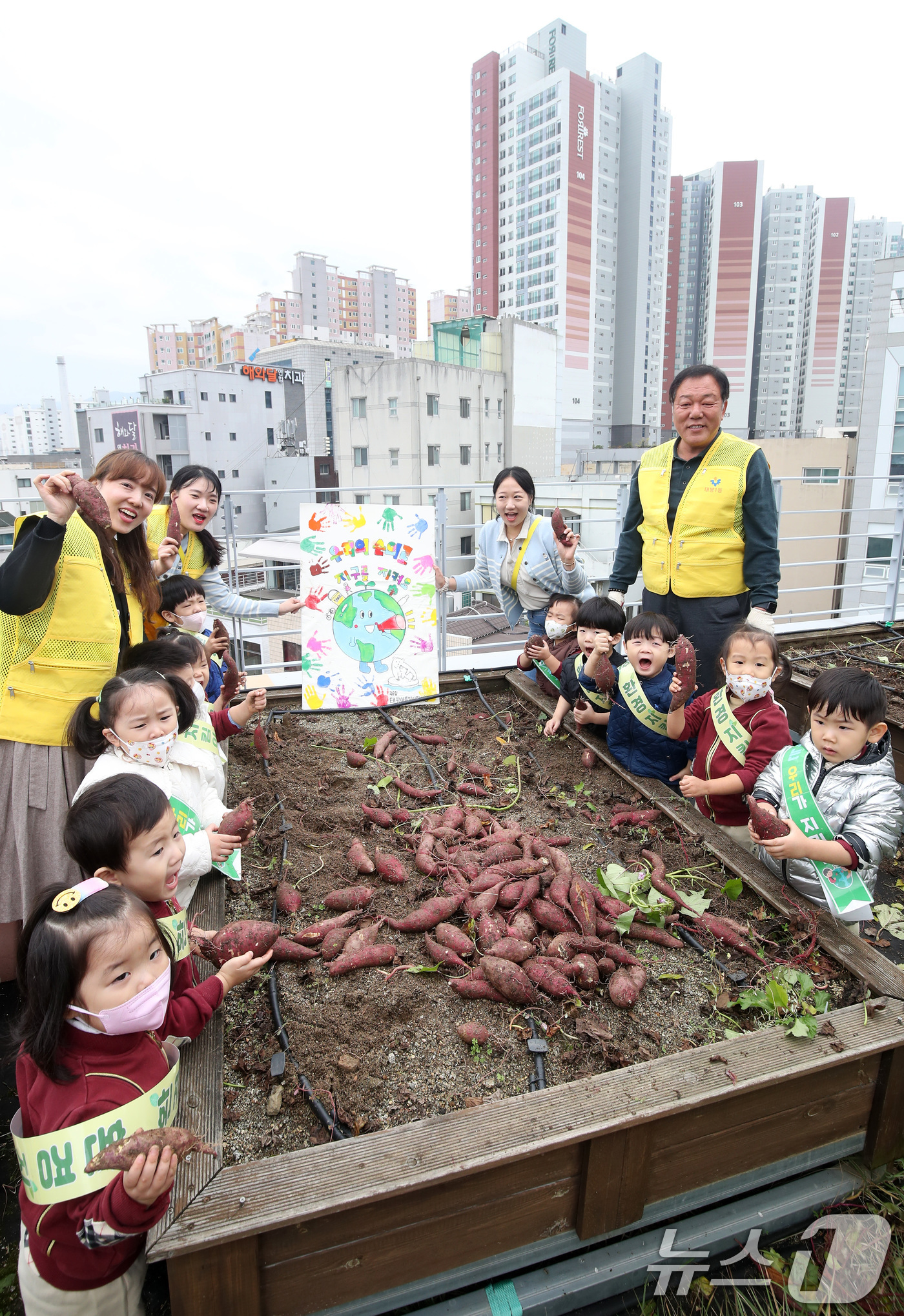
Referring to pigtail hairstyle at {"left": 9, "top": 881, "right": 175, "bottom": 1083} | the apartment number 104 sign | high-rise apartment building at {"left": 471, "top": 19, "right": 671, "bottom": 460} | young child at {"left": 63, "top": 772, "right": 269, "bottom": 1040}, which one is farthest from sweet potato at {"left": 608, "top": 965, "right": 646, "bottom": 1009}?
high-rise apartment building at {"left": 471, "top": 19, "right": 671, "bottom": 460}

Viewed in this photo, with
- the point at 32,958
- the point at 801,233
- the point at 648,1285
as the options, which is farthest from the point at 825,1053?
the point at 801,233

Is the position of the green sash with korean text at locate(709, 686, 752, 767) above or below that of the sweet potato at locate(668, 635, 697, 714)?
below

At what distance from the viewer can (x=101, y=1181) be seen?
1111 mm

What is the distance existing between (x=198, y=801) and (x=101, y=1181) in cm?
101

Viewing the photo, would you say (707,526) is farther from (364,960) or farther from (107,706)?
(107,706)

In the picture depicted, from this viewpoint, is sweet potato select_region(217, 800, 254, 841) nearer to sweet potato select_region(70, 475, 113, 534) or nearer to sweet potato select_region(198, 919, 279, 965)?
sweet potato select_region(198, 919, 279, 965)

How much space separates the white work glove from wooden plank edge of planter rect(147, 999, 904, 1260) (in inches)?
50.8

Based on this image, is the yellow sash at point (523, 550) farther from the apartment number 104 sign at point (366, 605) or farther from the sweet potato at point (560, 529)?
the apartment number 104 sign at point (366, 605)

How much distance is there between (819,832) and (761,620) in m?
0.83

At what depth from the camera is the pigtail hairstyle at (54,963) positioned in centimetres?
113

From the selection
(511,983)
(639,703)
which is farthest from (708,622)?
(511,983)

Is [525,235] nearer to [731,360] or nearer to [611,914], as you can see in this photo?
[731,360]

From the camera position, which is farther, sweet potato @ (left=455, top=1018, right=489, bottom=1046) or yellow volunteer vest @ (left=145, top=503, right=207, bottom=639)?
yellow volunteer vest @ (left=145, top=503, right=207, bottom=639)

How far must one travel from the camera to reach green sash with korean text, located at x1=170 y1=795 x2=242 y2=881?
6.09ft
